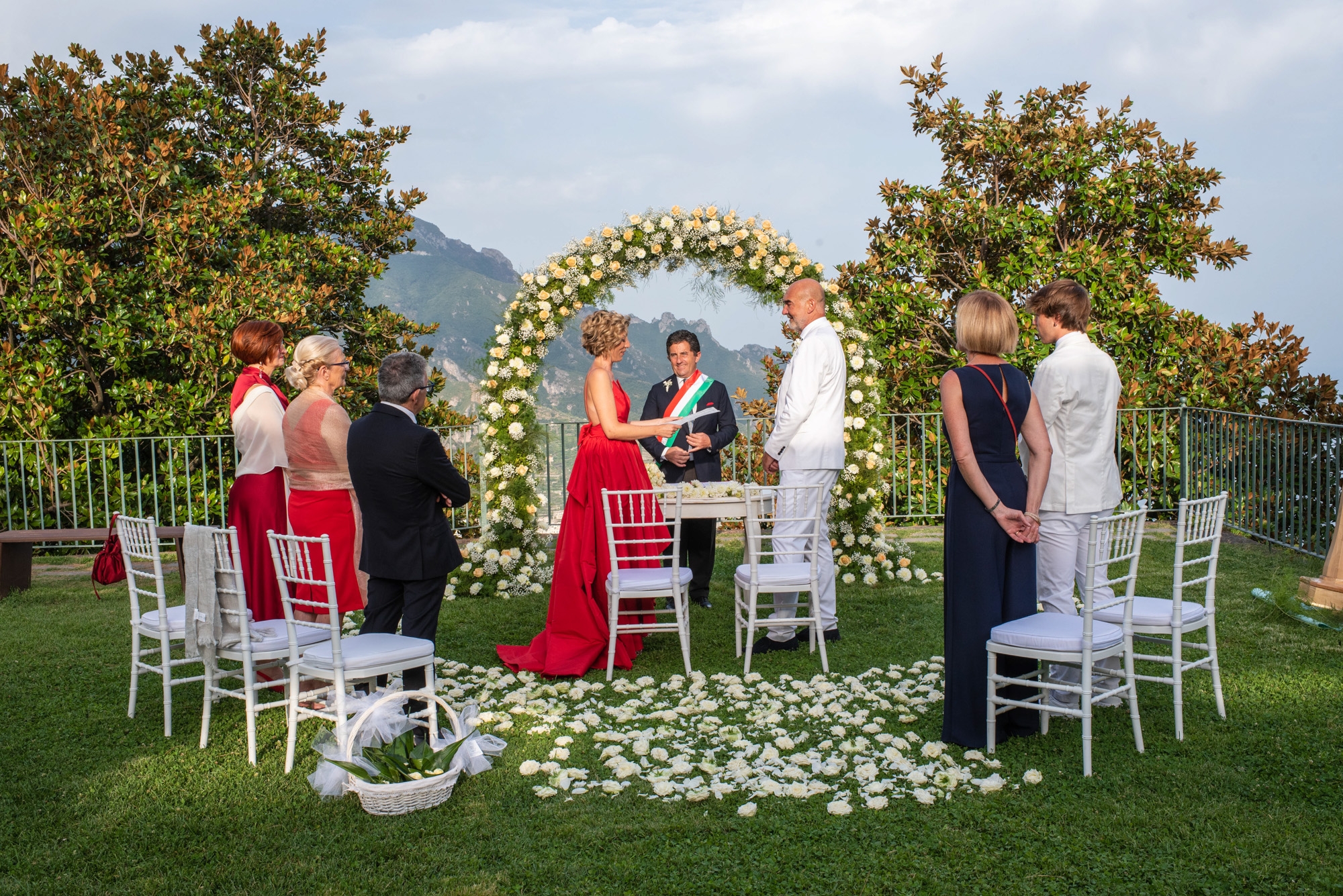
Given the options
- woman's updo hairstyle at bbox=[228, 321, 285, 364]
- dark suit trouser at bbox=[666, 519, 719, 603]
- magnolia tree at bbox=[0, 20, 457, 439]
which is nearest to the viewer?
woman's updo hairstyle at bbox=[228, 321, 285, 364]

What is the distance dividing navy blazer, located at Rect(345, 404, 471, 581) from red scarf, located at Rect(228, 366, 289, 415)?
3.73 ft

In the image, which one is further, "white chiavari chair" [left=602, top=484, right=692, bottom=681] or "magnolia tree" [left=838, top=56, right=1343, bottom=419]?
"magnolia tree" [left=838, top=56, right=1343, bottom=419]

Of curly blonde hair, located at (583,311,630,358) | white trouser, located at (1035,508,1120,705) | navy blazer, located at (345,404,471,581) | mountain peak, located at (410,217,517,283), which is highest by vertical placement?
mountain peak, located at (410,217,517,283)

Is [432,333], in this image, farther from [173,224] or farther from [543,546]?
[543,546]

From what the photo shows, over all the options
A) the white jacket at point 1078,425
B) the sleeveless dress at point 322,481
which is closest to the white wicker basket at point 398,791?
the sleeveless dress at point 322,481

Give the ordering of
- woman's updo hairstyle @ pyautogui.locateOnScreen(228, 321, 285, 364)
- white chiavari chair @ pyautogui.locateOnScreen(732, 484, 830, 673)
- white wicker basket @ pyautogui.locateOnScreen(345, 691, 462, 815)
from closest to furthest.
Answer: white wicker basket @ pyautogui.locateOnScreen(345, 691, 462, 815), woman's updo hairstyle @ pyautogui.locateOnScreen(228, 321, 285, 364), white chiavari chair @ pyautogui.locateOnScreen(732, 484, 830, 673)

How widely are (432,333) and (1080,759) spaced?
10.4 m

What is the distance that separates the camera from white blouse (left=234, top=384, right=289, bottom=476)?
196 inches

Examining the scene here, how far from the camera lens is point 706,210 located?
8.00 meters

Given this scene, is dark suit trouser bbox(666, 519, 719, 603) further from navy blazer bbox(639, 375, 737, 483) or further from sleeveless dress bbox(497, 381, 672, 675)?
sleeveless dress bbox(497, 381, 672, 675)

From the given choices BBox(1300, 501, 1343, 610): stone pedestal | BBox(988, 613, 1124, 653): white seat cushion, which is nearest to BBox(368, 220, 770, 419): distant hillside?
BBox(988, 613, 1124, 653): white seat cushion

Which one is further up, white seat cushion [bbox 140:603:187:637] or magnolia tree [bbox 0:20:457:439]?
magnolia tree [bbox 0:20:457:439]

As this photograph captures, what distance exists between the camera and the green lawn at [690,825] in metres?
3.00

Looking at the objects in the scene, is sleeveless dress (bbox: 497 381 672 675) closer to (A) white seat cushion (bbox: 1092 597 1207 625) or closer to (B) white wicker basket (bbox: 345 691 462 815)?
(B) white wicker basket (bbox: 345 691 462 815)
